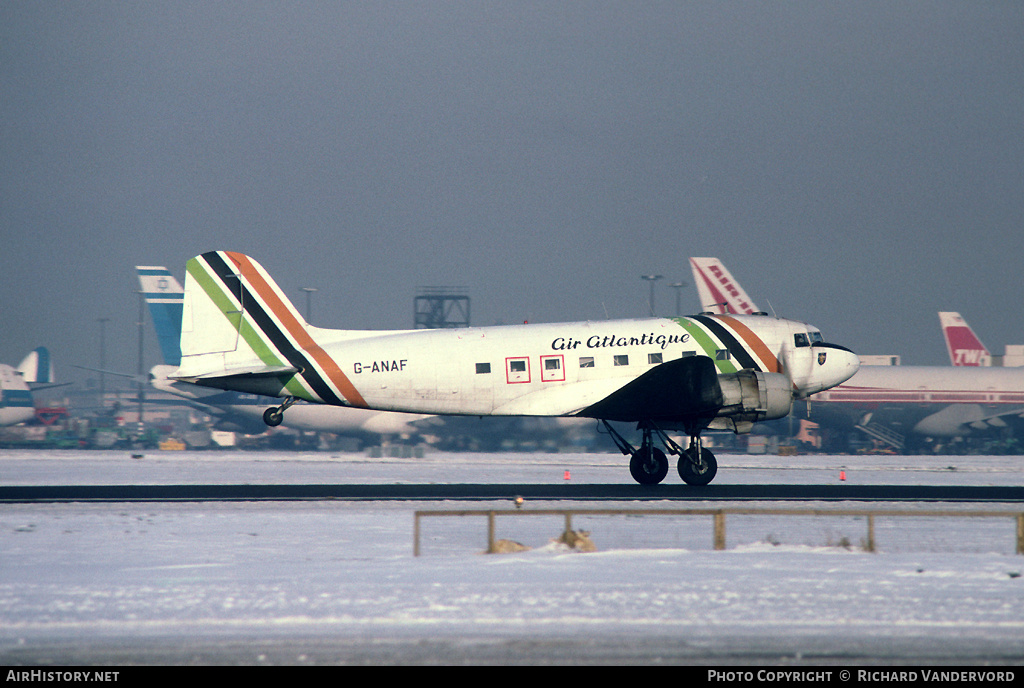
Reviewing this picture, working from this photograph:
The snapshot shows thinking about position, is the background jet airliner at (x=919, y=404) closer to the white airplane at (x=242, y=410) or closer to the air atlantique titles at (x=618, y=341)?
the white airplane at (x=242, y=410)

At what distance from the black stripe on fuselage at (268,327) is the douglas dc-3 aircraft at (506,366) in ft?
0.10

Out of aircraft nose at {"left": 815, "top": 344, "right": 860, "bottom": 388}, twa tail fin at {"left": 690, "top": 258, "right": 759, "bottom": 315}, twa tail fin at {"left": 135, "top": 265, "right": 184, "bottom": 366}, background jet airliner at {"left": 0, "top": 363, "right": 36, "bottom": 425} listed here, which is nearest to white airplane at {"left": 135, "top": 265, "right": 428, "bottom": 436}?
twa tail fin at {"left": 135, "top": 265, "right": 184, "bottom": 366}

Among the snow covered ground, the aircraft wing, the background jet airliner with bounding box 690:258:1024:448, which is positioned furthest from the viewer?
the background jet airliner with bounding box 690:258:1024:448

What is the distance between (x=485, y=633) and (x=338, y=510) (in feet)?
38.9

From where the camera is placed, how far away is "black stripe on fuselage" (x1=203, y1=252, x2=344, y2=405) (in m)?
26.3

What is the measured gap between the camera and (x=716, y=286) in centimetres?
5341

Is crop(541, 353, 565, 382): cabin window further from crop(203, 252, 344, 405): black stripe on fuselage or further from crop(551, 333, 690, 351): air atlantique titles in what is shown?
crop(203, 252, 344, 405): black stripe on fuselage

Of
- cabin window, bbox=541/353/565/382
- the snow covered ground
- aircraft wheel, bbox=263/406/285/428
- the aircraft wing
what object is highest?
cabin window, bbox=541/353/565/382

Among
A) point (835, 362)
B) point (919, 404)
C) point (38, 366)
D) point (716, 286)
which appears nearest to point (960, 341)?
point (919, 404)

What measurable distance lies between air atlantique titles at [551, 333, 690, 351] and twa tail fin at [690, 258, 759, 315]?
2639cm

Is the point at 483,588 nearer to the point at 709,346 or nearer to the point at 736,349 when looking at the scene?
the point at 709,346

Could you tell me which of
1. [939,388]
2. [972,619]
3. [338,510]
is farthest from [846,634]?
[939,388]

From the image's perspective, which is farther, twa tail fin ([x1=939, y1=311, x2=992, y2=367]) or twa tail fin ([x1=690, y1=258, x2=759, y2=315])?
twa tail fin ([x1=939, y1=311, x2=992, y2=367])

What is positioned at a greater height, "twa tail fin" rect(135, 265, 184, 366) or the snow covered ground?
"twa tail fin" rect(135, 265, 184, 366)
